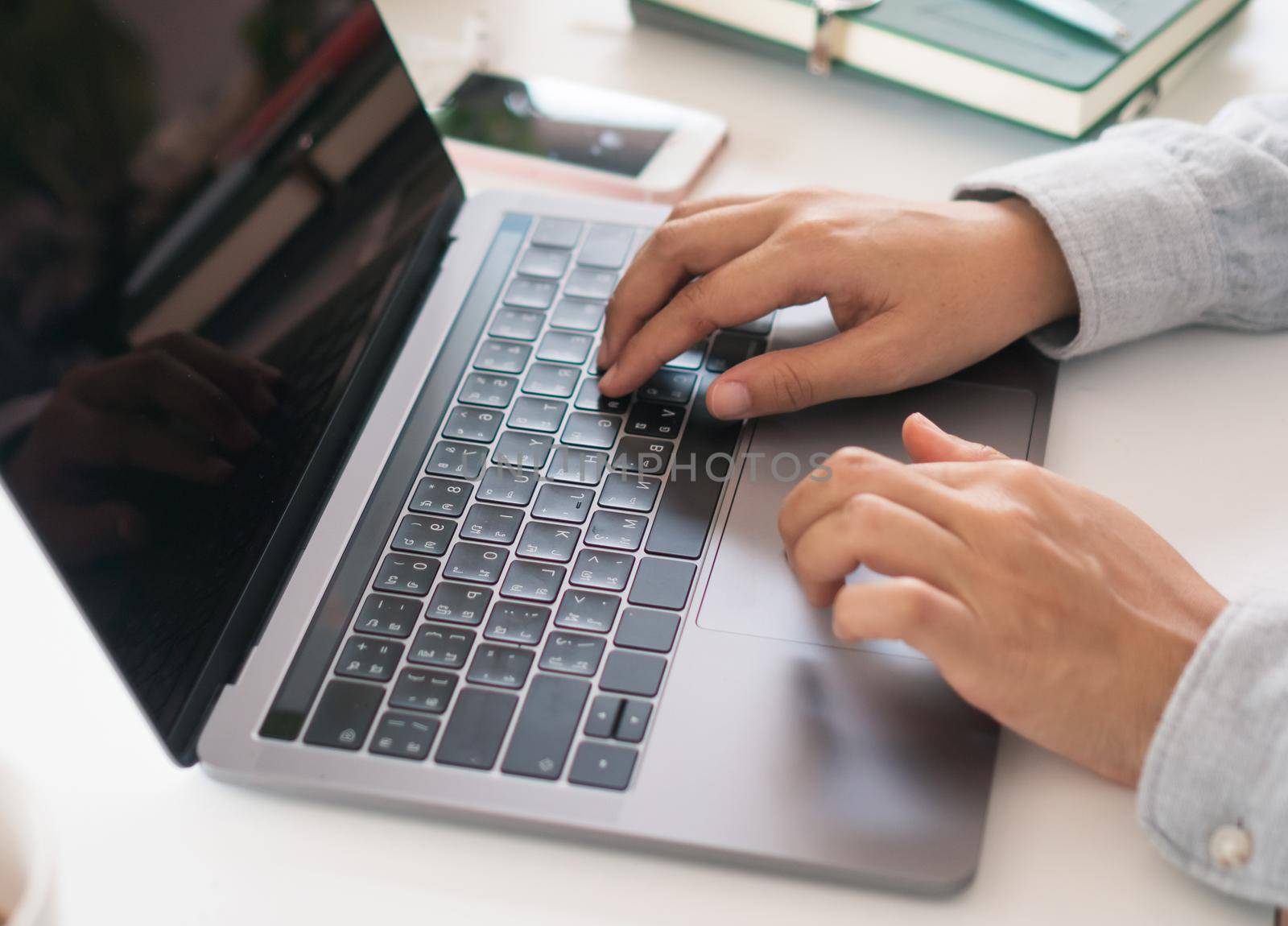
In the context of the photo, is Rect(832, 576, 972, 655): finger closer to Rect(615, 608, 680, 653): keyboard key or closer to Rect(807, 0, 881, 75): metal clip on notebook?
Rect(615, 608, 680, 653): keyboard key

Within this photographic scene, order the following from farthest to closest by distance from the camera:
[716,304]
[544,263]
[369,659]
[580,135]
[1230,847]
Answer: [580,135]
[544,263]
[716,304]
[369,659]
[1230,847]

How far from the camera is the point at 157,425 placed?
526mm

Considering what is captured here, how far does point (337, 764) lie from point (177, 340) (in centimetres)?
21

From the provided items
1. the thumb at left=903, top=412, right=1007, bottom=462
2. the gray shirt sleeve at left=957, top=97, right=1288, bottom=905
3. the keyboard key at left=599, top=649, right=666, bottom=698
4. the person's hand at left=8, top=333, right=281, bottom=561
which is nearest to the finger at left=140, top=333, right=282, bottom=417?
the person's hand at left=8, top=333, right=281, bottom=561

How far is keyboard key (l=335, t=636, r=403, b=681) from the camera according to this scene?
1.76 ft

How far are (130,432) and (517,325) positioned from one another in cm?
26

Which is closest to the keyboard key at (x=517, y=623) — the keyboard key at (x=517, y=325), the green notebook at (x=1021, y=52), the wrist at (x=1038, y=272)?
the keyboard key at (x=517, y=325)

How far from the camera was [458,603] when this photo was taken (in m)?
0.56

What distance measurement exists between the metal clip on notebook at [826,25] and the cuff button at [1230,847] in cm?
62

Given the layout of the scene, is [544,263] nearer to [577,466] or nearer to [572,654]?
[577,466]

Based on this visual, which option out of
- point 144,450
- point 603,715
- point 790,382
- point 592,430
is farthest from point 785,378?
point 144,450

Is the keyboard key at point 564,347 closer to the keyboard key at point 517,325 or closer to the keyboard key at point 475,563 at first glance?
the keyboard key at point 517,325

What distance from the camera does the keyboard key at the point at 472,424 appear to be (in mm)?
648

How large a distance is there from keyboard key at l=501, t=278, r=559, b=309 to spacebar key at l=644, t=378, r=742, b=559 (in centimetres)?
12
